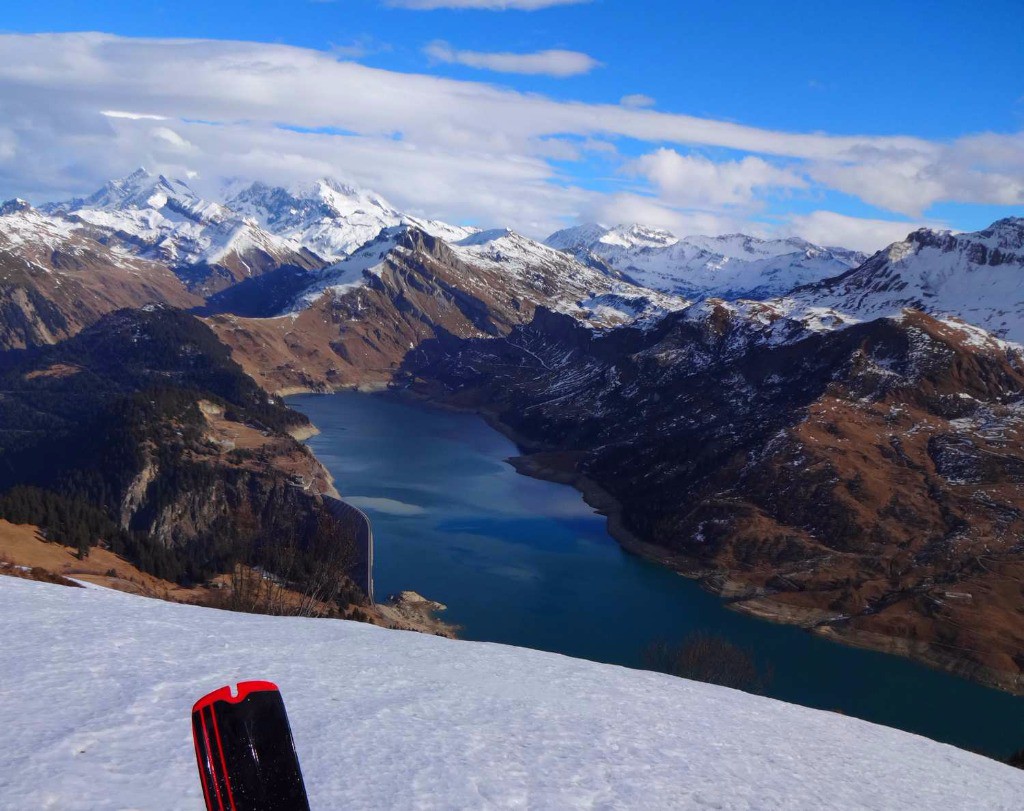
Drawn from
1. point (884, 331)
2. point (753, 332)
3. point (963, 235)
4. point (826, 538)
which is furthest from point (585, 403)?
point (963, 235)

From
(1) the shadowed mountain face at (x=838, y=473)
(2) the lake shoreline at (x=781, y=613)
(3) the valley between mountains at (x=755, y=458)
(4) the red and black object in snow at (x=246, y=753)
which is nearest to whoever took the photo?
→ (4) the red and black object in snow at (x=246, y=753)

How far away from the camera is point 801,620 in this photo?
67062 millimetres

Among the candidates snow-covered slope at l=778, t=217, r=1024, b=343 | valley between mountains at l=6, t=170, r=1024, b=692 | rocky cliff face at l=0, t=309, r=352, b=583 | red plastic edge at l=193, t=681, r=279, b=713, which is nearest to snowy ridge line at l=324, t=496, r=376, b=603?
rocky cliff face at l=0, t=309, r=352, b=583

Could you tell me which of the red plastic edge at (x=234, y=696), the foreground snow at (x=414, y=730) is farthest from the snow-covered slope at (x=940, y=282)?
the red plastic edge at (x=234, y=696)

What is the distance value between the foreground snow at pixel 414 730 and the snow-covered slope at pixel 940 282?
471 ft

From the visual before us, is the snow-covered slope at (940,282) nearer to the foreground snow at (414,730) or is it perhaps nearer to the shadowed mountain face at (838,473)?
the shadowed mountain face at (838,473)

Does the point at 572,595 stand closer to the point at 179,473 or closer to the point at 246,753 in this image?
the point at 179,473

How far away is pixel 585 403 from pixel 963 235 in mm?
102737

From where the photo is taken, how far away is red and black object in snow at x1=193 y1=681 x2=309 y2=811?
5.30m

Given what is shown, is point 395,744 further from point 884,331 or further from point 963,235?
point 963,235

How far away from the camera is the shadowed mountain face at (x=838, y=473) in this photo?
67125 mm

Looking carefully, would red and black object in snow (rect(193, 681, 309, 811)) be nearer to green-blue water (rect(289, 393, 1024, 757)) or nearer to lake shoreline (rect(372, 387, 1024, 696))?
green-blue water (rect(289, 393, 1024, 757))

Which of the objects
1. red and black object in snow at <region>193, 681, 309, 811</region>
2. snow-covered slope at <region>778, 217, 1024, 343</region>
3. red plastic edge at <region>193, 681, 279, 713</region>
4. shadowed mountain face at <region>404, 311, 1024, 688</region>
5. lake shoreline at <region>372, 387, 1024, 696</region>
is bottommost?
lake shoreline at <region>372, 387, 1024, 696</region>

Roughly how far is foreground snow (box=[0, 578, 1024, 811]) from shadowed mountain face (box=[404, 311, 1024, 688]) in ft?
180
